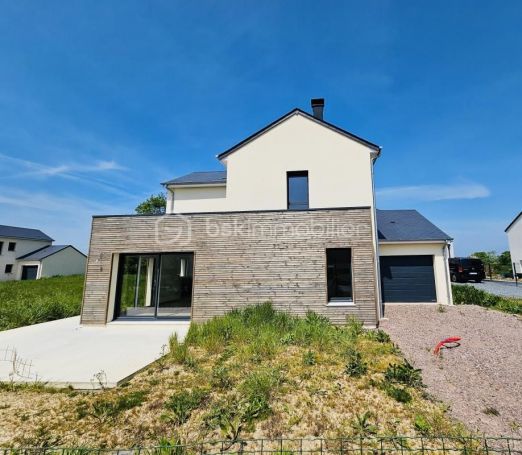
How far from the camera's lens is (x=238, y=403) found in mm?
3861

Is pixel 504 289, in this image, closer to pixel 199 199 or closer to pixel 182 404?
pixel 199 199

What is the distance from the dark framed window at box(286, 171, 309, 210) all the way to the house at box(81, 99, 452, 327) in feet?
0.14

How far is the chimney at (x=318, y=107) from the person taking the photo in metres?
13.4

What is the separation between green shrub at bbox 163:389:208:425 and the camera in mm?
3531

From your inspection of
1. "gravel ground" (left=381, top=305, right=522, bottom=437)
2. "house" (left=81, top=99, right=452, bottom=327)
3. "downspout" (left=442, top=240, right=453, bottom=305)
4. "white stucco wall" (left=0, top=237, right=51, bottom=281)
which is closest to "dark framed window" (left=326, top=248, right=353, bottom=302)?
"house" (left=81, top=99, right=452, bottom=327)

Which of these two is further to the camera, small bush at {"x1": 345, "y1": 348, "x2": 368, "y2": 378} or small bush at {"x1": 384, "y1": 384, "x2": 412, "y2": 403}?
small bush at {"x1": 345, "y1": 348, "x2": 368, "y2": 378}

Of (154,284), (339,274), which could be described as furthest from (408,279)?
(154,284)

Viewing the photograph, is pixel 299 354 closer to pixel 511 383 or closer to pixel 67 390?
pixel 511 383

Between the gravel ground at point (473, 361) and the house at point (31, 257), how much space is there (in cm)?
3871

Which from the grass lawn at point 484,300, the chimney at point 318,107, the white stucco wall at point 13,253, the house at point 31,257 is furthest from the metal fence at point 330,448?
the white stucco wall at point 13,253

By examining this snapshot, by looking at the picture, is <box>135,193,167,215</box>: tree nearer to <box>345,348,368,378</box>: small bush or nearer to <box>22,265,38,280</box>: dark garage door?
<box>22,265,38,280</box>: dark garage door

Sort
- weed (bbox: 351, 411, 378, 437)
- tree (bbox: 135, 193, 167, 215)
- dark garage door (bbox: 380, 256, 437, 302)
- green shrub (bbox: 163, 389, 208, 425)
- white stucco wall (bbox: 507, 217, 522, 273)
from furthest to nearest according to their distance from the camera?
tree (bbox: 135, 193, 167, 215), white stucco wall (bbox: 507, 217, 522, 273), dark garage door (bbox: 380, 256, 437, 302), green shrub (bbox: 163, 389, 208, 425), weed (bbox: 351, 411, 378, 437)

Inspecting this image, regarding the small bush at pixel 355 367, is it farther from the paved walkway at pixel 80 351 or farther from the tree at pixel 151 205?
the tree at pixel 151 205

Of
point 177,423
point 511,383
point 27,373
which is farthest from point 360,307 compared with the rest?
point 27,373
